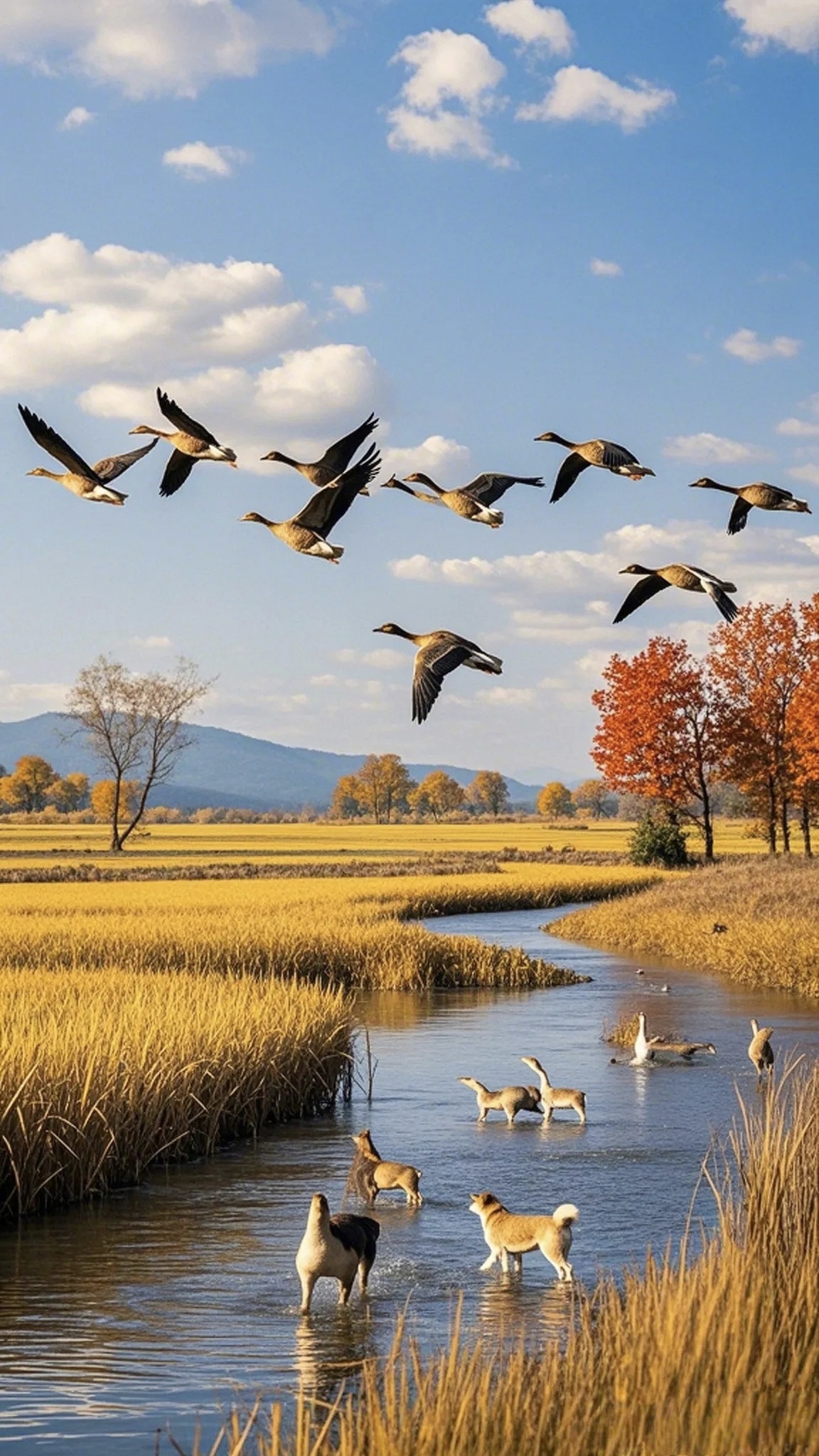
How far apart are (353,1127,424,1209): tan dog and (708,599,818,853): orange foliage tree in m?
54.5

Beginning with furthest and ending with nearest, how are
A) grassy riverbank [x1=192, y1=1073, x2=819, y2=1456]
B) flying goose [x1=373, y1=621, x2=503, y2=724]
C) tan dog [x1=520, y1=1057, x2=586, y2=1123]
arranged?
tan dog [x1=520, y1=1057, x2=586, y2=1123] → flying goose [x1=373, y1=621, x2=503, y2=724] → grassy riverbank [x1=192, y1=1073, x2=819, y2=1456]

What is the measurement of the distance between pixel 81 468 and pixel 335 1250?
663 cm

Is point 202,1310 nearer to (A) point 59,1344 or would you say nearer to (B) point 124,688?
(A) point 59,1344

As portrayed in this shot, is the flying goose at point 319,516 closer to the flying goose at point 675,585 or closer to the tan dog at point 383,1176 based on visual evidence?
the flying goose at point 675,585

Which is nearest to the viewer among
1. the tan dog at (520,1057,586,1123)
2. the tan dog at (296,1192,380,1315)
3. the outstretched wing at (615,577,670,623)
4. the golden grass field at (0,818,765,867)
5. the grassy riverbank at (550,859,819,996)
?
the outstretched wing at (615,577,670,623)

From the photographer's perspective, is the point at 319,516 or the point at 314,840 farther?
the point at 314,840

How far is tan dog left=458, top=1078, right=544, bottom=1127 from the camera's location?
19.3m

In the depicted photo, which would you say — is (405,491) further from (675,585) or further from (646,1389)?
(646,1389)

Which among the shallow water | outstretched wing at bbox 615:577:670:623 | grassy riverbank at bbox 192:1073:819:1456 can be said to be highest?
outstretched wing at bbox 615:577:670:623

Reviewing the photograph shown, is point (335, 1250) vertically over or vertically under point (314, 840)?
under

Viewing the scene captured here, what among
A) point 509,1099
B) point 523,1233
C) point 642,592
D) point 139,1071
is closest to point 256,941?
point 509,1099

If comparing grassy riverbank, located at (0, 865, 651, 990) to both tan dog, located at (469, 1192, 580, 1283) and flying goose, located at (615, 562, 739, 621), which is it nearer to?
tan dog, located at (469, 1192, 580, 1283)

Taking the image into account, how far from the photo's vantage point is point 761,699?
68750 millimetres

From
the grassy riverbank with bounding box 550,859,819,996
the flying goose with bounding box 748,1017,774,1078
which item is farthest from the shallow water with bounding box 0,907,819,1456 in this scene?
the grassy riverbank with bounding box 550,859,819,996
